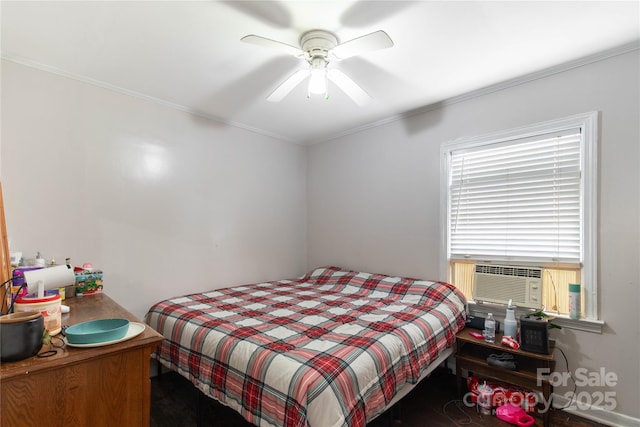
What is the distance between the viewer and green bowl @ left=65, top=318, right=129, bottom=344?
1.16m

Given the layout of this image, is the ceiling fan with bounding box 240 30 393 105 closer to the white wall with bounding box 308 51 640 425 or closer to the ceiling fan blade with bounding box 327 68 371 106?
the ceiling fan blade with bounding box 327 68 371 106

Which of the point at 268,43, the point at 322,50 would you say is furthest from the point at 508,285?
the point at 268,43

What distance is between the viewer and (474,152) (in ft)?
8.93

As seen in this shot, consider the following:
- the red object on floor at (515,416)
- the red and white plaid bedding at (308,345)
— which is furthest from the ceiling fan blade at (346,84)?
the red object on floor at (515,416)

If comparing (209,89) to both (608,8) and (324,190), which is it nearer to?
(324,190)

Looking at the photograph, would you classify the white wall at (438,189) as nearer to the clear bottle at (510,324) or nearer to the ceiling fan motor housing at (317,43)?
the clear bottle at (510,324)

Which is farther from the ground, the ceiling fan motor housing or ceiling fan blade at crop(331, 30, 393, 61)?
the ceiling fan motor housing

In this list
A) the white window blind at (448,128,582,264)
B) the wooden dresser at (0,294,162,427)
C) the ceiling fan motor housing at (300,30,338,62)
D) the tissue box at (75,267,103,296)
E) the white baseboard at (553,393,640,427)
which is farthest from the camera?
the white window blind at (448,128,582,264)

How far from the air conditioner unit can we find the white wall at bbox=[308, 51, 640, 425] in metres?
0.32

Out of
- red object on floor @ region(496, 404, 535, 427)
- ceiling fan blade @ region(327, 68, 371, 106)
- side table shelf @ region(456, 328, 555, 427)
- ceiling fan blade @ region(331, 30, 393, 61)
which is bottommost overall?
red object on floor @ region(496, 404, 535, 427)

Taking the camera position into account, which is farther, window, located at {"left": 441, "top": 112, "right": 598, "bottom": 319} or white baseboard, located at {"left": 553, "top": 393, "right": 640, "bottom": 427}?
window, located at {"left": 441, "top": 112, "right": 598, "bottom": 319}

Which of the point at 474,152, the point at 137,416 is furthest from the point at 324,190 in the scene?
the point at 137,416

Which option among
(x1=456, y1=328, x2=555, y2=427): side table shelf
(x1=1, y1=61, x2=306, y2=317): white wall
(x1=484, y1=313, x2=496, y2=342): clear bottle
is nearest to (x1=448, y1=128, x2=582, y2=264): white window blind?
(x1=484, y1=313, x2=496, y2=342): clear bottle

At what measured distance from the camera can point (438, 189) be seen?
2.88 meters
